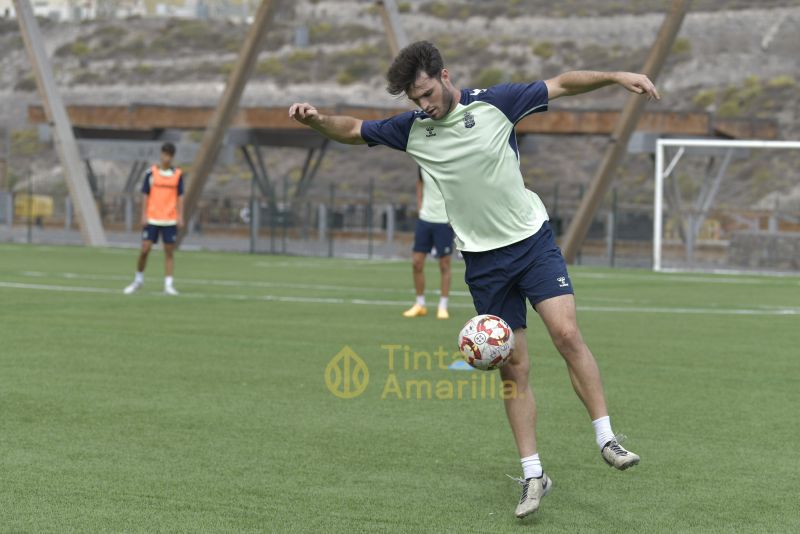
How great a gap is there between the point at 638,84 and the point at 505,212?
941mm

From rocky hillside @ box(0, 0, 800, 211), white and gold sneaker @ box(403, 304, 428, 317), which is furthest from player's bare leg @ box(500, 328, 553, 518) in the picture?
rocky hillside @ box(0, 0, 800, 211)

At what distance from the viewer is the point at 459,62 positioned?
113062mm

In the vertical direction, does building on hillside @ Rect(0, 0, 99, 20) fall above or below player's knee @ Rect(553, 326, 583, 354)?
above

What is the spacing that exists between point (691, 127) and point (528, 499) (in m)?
41.2

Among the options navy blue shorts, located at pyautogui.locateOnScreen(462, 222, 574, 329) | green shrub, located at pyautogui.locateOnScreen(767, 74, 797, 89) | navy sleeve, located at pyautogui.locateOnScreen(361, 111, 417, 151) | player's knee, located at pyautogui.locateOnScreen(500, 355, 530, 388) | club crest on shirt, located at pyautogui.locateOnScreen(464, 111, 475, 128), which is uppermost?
club crest on shirt, located at pyautogui.locateOnScreen(464, 111, 475, 128)

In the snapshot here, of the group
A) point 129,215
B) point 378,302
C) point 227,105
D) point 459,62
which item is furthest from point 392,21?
point 459,62

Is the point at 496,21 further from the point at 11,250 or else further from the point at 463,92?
the point at 463,92

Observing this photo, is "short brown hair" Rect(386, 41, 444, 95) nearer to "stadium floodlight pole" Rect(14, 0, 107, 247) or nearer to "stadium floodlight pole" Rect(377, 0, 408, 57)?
"stadium floodlight pole" Rect(377, 0, 408, 57)

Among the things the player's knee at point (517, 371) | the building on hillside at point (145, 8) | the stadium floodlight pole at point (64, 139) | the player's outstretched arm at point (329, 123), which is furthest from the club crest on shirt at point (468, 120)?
the building on hillside at point (145, 8)

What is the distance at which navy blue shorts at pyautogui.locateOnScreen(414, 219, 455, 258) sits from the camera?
17594 millimetres

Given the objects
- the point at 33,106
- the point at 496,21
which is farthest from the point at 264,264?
the point at 496,21

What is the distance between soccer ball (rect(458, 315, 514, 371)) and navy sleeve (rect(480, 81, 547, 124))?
41.0 inches

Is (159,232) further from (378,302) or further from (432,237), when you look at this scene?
(432,237)

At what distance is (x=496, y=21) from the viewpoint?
128250mm
